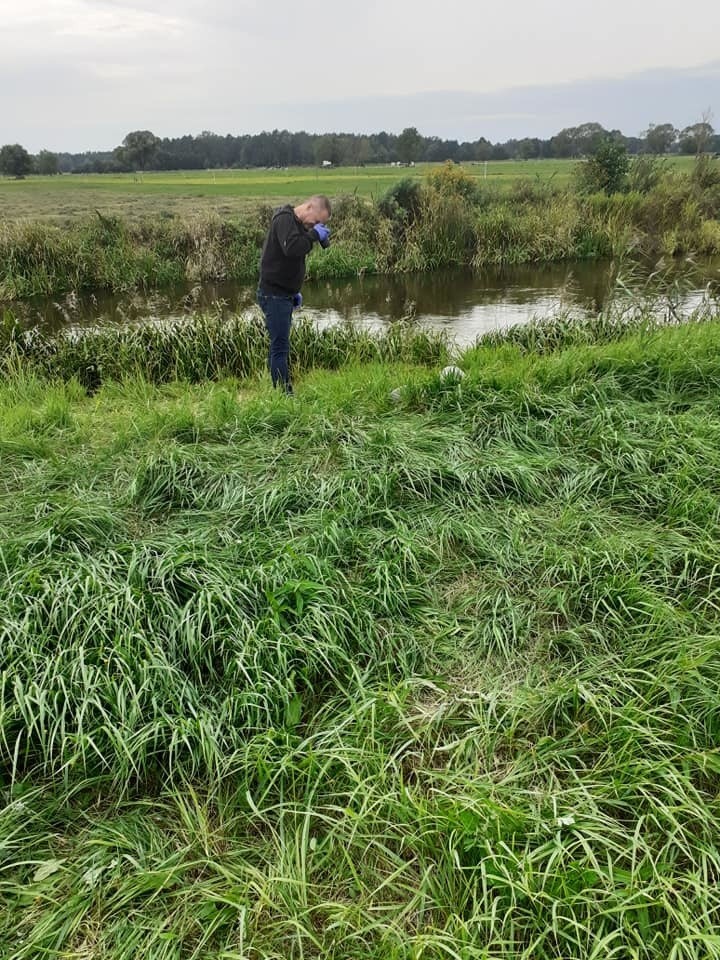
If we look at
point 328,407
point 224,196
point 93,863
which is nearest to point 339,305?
point 328,407

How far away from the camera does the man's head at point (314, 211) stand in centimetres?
456

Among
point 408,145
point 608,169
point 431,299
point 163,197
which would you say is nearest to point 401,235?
point 431,299

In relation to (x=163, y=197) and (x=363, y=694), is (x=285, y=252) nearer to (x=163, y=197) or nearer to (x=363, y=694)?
(x=363, y=694)

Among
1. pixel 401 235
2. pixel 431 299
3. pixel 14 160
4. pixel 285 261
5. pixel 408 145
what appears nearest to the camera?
pixel 285 261

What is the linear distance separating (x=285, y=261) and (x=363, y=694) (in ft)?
12.3

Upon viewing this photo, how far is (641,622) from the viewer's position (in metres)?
2.38

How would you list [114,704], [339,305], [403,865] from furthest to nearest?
[339,305] → [114,704] → [403,865]

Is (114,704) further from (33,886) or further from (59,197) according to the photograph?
(59,197)

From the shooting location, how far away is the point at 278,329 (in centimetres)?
501

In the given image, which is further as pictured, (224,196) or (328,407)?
(224,196)

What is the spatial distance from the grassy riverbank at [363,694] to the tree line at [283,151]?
130 feet

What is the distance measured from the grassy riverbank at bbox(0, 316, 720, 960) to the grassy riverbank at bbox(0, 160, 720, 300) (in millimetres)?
11097

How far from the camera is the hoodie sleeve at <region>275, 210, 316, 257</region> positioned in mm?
4574

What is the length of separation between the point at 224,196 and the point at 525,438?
22.5 meters
